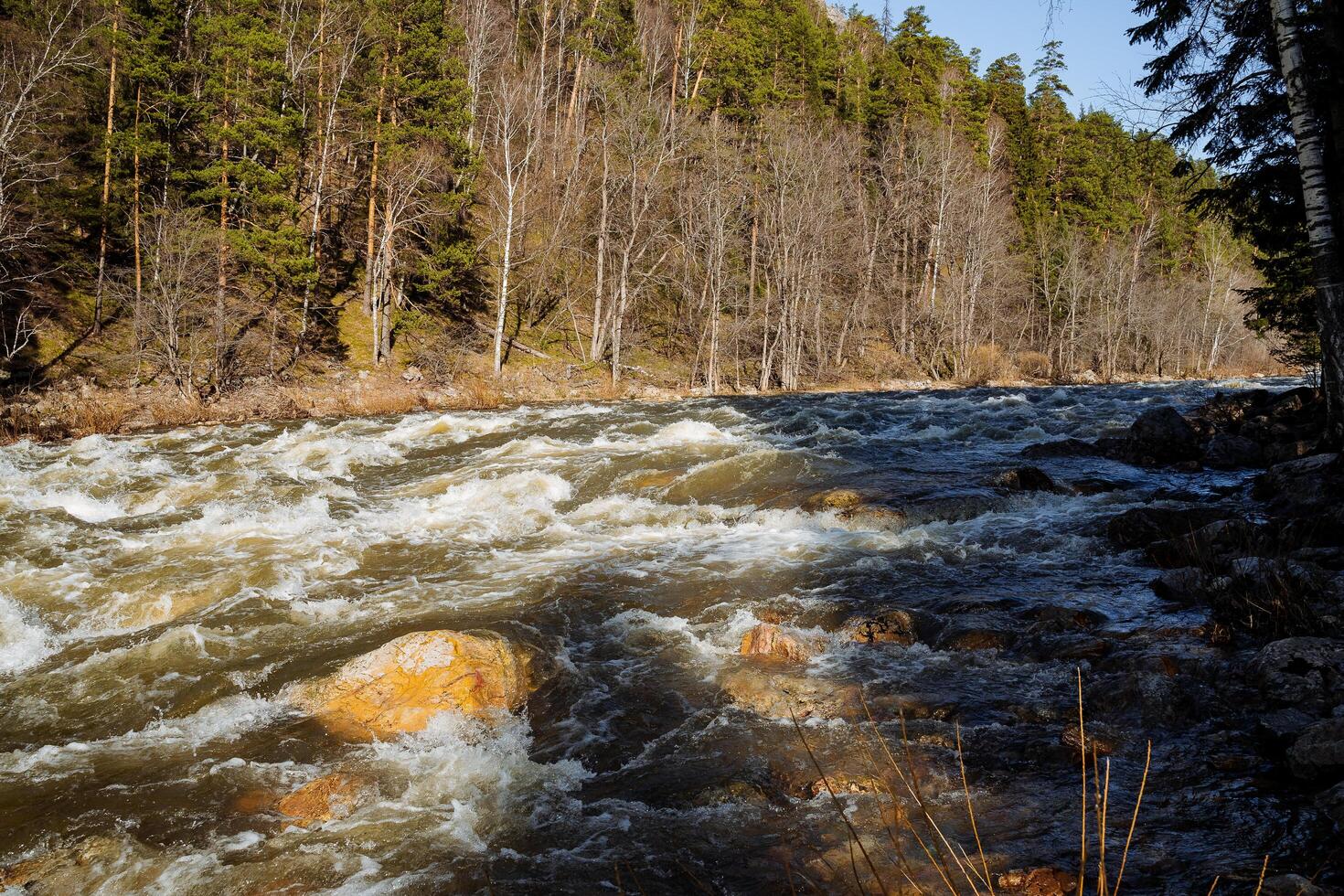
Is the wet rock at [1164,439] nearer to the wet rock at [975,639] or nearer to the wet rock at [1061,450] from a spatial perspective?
the wet rock at [1061,450]

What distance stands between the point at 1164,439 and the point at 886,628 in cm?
970

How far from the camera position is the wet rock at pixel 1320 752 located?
3.93 m

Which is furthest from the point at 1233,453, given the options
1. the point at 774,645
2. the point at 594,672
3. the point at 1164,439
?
the point at 594,672

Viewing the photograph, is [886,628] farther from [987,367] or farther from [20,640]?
[987,367]

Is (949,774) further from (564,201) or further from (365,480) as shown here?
(564,201)

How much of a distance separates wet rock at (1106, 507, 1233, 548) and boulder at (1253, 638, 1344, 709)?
3433 millimetres

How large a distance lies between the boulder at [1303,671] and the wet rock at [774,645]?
3.05 meters

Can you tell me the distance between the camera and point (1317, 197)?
9.25m

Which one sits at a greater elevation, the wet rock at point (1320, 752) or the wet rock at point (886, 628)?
the wet rock at point (1320, 752)

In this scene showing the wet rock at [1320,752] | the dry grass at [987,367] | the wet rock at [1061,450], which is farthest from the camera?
the dry grass at [987,367]

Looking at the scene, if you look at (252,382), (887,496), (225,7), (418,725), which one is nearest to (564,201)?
(225,7)

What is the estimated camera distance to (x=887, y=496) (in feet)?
36.2

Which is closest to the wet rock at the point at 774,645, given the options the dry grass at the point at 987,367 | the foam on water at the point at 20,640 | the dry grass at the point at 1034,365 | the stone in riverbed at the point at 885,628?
the stone in riverbed at the point at 885,628

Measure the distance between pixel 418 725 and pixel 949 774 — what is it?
3538 millimetres
